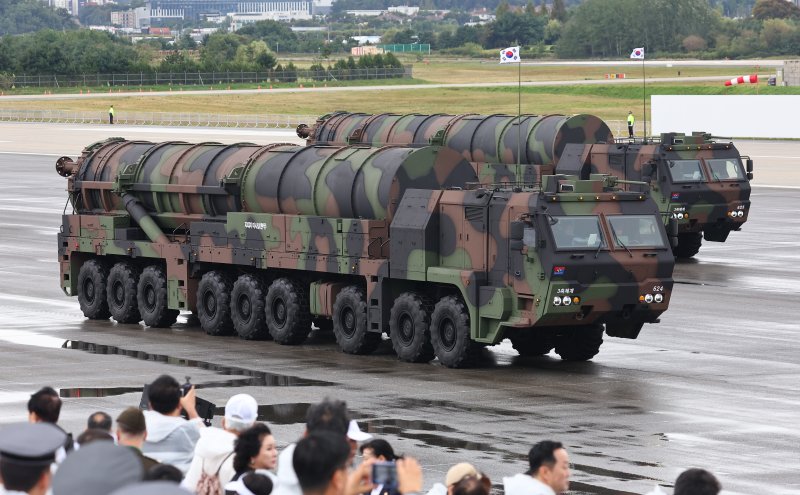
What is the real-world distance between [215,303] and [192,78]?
110 m

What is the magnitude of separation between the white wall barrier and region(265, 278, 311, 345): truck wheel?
164 ft

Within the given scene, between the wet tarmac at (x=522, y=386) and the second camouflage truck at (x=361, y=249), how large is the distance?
0.48 metres

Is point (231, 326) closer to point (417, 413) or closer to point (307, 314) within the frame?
point (307, 314)

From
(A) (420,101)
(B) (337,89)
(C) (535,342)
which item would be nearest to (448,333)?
(C) (535,342)

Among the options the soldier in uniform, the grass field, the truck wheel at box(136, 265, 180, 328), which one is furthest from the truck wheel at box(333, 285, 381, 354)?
the grass field

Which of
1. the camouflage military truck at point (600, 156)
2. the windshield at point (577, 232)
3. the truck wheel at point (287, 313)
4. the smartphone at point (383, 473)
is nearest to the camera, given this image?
the smartphone at point (383, 473)

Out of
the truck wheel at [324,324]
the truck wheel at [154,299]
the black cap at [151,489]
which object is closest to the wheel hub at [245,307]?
the truck wheel at [324,324]

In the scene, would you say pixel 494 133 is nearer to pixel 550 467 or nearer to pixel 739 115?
pixel 550 467

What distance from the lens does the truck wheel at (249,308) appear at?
81.9 ft

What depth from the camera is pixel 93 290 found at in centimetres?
2823

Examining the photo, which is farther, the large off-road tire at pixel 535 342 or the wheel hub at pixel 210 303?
the wheel hub at pixel 210 303

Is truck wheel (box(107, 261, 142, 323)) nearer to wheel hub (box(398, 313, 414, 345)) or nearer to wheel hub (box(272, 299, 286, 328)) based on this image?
wheel hub (box(272, 299, 286, 328))

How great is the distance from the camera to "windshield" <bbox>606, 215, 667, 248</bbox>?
2194cm

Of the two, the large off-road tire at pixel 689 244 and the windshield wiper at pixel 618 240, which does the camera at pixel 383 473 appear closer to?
the windshield wiper at pixel 618 240
